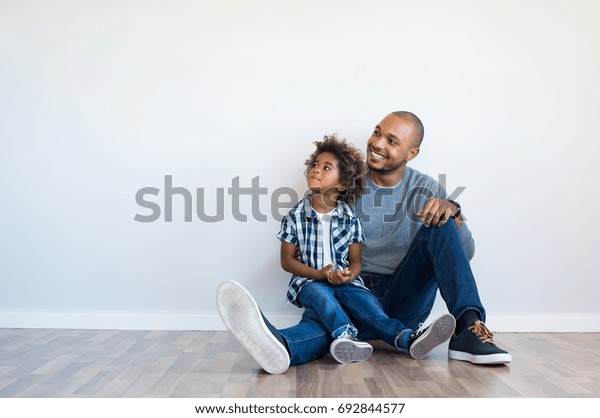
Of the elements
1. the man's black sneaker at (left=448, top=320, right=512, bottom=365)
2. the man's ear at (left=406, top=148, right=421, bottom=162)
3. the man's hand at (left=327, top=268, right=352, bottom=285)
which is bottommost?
the man's black sneaker at (left=448, top=320, right=512, bottom=365)

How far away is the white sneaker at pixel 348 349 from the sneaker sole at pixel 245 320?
23 centimetres

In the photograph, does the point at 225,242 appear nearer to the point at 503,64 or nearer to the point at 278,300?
the point at 278,300

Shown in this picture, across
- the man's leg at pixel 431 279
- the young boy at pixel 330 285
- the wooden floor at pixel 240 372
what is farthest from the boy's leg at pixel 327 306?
the man's leg at pixel 431 279

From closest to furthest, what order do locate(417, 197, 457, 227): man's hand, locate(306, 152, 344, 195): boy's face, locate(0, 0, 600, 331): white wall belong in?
locate(417, 197, 457, 227): man's hand
locate(306, 152, 344, 195): boy's face
locate(0, 0, 600, 331): white wall

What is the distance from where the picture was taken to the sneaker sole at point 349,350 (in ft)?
6.88

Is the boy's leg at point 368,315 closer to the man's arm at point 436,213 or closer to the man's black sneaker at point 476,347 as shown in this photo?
the man's black sneaker at point 476,347

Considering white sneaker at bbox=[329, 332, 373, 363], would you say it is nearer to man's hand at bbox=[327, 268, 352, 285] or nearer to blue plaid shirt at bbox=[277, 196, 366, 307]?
Result: man's hand at bbox=[327, 268, 352, 285]

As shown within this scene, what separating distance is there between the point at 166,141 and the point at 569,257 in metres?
1.79

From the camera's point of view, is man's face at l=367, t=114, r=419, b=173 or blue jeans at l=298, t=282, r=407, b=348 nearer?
blue jeans at l=298, t=282, r=407, b=348

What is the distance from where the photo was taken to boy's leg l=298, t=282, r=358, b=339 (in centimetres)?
216

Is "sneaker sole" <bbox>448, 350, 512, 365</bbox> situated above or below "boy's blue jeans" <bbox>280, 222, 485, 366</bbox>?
below

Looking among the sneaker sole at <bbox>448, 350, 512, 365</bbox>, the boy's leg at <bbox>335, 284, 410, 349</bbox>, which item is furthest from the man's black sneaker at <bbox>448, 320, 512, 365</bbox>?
the boy's leg at <bbox>335, 284, 410, 349</bbox>

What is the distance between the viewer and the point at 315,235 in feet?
8.10
